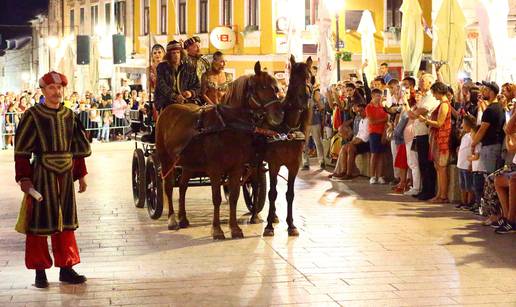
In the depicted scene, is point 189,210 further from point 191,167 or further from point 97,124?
point 97,124

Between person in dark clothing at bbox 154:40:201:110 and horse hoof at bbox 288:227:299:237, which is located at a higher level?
person in dark clothing at bbox 154:40:201:110

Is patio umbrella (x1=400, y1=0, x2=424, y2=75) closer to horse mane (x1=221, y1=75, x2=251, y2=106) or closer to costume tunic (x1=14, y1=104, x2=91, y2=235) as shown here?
horse mane (x1=221, y1=75, x2=251, y2=106)

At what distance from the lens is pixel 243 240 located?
11586 mm

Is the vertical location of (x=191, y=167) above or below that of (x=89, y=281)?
above

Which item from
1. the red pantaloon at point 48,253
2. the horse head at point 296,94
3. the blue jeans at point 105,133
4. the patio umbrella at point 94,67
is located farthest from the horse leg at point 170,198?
the patio umbrella at point 94,67

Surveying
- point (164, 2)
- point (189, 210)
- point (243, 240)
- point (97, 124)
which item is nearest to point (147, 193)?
point (189, 210)

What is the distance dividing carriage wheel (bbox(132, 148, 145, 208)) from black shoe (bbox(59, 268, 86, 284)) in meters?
5.08

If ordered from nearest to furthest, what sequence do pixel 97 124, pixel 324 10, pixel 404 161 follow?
pixel 404 161
pixel 324 10
pixel 97 124

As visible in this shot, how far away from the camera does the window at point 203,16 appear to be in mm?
44269

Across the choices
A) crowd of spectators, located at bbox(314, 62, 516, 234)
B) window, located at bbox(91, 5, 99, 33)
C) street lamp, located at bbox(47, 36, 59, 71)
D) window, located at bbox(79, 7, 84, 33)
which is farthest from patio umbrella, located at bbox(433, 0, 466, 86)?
street lamp, located at bbox(47, 36, 59, 71)

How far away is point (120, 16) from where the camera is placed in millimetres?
49906

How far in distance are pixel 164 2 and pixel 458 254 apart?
122 ft

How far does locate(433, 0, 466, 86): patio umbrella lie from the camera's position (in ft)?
57.3

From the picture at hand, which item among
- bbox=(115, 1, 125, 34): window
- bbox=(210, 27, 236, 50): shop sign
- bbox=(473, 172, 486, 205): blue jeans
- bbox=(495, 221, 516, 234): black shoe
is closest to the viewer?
bbox=(495, 221, 516, 234): black shoe
